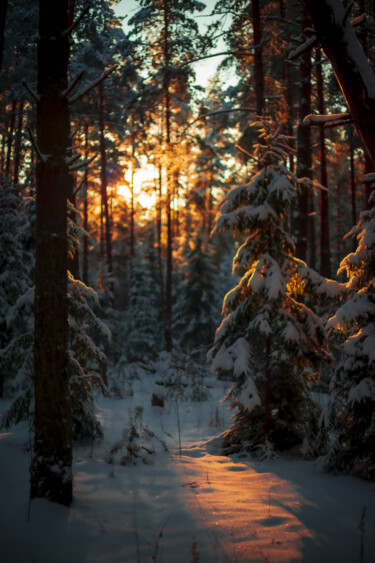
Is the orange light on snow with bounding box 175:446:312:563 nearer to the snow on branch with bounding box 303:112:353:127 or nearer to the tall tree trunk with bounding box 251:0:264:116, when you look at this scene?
the snow on branch with bounding box 303:112:353:127

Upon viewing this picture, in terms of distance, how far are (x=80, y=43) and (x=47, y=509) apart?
57.9 feet

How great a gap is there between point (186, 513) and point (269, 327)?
3261 mm

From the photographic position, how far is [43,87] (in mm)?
4402

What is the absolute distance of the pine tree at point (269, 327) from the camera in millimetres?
6660

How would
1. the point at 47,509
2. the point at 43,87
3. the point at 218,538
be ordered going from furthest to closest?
the point at 43,87 → the point at 47,509 → the point at 218,538

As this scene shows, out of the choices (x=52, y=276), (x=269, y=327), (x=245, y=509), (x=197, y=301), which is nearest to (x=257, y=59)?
(x=269, y=327)

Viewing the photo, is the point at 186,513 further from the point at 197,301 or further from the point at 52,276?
the point at 197,301

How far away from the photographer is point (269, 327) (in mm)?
6527

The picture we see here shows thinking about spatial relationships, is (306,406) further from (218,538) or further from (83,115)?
(83,115)

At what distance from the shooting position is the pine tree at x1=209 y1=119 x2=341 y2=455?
6660 mm

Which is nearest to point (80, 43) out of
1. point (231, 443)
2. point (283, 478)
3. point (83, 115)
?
point (83, 115)

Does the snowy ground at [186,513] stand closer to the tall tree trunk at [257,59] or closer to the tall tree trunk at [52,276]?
the tall tree trunk at [52,276]

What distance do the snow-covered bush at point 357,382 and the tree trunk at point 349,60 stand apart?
1930mm

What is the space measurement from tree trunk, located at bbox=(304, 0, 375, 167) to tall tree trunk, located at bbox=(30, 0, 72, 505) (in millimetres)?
2955
